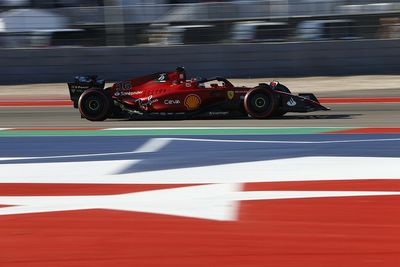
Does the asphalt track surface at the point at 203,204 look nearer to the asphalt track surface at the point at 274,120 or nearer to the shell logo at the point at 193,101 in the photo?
the asphalt track surface at the point at 274,120

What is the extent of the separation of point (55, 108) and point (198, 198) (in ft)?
31.2

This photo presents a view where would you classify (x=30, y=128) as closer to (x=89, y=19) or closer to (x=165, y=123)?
(x=165, y=123)

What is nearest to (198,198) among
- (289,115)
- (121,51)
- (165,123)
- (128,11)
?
(165,123)

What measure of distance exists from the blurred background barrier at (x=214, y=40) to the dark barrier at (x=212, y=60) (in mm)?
30

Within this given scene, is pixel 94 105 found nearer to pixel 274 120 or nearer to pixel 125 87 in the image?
pixel 125 87

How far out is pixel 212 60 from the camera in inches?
798

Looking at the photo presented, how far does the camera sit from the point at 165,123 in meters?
11.3

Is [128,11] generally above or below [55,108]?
above

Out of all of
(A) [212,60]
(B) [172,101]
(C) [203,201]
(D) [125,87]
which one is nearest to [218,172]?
(C) [203,201]

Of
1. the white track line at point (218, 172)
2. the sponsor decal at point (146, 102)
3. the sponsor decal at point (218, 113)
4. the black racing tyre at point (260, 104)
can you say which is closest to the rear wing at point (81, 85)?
the sponsor decal at point (146, 102)

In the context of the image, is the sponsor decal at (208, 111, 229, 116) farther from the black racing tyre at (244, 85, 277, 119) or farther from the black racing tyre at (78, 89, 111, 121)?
the black racing tyre at (78, 89, 111, 121)

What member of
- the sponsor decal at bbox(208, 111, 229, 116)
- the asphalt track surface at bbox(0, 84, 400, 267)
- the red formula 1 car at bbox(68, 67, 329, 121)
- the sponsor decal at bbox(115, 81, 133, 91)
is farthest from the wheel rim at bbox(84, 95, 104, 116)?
A: the asphalt track surface at bbox(0, 84, 400, 267)

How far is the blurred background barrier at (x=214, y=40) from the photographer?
65.6 ft

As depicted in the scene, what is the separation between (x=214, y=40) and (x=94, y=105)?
9.57 meters
